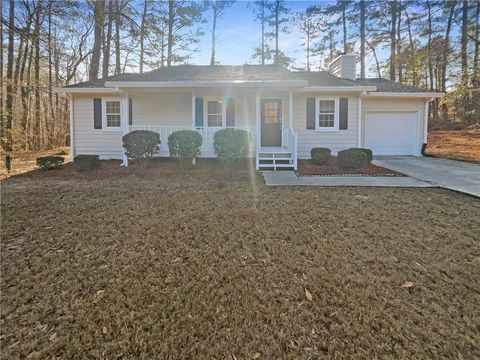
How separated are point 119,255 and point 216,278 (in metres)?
1.30

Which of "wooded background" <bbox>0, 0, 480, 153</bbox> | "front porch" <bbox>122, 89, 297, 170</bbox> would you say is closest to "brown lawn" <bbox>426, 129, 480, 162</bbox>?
"wooded background" <bbox>0, 0, 480, 153</bbox>

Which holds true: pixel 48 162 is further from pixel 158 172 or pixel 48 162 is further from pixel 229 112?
pixel 229 112

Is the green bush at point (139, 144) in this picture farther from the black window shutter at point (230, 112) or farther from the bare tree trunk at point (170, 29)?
the bare tree trunk at point (170, 29)

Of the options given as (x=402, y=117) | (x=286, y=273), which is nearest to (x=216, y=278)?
(x=286, y=273)

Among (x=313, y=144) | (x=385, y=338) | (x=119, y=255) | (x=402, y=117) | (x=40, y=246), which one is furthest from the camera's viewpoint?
(x=402, y=117)

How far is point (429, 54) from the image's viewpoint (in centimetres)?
1991

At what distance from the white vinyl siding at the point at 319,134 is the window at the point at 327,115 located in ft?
0.63

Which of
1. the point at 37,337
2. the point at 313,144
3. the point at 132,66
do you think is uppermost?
the point at 132,66

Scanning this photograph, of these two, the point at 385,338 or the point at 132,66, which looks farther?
the point at 132,66

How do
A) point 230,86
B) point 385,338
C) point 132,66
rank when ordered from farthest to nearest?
1. point 132,66
2. point 230,86
3. point 385,338

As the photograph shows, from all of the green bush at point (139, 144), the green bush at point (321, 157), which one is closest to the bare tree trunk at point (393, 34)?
the green bush at point (321, 157)

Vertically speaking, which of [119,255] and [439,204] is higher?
[439,204]

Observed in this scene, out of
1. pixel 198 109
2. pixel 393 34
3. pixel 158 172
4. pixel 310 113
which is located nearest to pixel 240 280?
pixel 158 172

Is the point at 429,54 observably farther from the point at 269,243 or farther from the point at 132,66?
the point at 269,243
